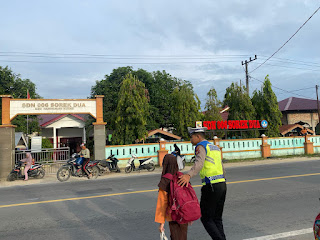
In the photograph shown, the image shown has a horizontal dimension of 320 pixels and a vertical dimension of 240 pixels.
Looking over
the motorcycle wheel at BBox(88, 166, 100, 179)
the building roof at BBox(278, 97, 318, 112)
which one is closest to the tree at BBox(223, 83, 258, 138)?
the building roof at BBox(278, 97, 318, 112)

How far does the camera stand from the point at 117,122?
1911cm

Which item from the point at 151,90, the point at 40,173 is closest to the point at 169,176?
the point at 40,173

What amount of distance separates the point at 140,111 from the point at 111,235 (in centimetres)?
1494

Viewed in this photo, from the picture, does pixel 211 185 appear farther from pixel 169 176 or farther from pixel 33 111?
pixel 33 111

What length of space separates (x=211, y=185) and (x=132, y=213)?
287 cm

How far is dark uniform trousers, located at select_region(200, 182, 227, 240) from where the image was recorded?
322cm

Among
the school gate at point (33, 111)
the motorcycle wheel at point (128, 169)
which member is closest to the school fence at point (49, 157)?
the school gate at point (33, 111)

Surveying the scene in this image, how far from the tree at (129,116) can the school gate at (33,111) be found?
3.34 metres

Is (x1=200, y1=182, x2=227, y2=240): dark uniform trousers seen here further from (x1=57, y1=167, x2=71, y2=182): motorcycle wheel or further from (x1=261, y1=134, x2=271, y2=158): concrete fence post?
(x1=261, y1=134, x2=271, y2=158): concrete fence post

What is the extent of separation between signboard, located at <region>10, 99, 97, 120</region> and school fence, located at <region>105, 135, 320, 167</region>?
2.93 meters

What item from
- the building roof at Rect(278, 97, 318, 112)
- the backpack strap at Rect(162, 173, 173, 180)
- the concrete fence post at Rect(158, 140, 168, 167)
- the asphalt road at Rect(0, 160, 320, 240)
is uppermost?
the building roof at Rect(278, 97, 318, 112)

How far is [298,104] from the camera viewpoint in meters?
36.4

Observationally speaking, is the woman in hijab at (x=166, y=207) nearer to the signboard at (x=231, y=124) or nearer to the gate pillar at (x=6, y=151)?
the gate pillar at (x=6, y=151)

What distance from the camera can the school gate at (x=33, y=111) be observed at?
13758 mm
